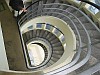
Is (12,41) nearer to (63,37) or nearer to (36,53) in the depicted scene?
(63,37)

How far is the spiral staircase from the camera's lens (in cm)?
335

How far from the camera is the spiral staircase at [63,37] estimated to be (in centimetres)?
335

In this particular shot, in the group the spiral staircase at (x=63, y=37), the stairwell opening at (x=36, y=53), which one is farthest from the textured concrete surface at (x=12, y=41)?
the stairwell opening at (x=36, y=53)

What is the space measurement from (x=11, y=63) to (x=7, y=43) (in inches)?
30.8

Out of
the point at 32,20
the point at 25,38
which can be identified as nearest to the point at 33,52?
the point at 25,38

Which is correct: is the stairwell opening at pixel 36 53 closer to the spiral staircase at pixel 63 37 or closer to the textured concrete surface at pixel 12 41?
the spiral staircase at pixel 63 37

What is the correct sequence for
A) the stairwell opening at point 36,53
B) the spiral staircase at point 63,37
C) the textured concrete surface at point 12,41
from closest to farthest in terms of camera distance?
1. the spiral staircase at point 63,37
2. the textured concrete surface at point 12,41
3. the stairwell opening at point 36,53

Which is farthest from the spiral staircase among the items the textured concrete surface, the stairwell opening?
the stairwell opening

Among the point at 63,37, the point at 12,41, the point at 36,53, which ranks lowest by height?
the point at 12,41

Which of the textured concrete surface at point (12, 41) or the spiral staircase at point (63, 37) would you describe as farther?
the textured concrete surface at point (12, 41)

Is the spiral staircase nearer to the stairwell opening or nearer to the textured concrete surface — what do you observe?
the textured concrete surface

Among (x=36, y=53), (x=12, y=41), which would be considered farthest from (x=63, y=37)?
(x=36, y=53)

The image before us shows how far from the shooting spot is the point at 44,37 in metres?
11.2

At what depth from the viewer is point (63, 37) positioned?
9.56 metres
